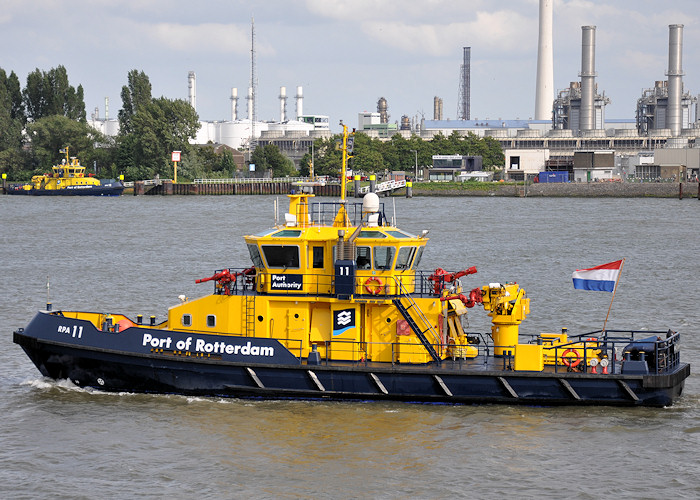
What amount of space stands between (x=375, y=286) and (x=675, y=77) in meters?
115

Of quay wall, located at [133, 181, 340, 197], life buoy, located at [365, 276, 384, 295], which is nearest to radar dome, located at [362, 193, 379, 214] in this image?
life buoy, located at [365, 276, 384, 295]

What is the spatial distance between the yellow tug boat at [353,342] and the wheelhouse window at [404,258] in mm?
24

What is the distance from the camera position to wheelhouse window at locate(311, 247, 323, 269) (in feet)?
57.8

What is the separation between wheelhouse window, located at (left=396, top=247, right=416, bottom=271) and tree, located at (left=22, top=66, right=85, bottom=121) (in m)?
94.6

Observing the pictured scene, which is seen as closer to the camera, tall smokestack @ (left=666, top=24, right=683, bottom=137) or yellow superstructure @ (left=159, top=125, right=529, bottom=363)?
yellow superstructure @ (left=159, top=125, right=529, bottom=363)

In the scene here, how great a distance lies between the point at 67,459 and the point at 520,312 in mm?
8030

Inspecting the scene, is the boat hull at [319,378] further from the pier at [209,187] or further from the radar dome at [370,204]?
the pier at [209,187]

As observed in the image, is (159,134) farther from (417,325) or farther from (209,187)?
(417,325)

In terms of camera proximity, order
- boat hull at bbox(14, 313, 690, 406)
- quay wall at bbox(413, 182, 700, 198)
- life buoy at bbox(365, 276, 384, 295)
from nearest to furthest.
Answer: boat hull at bbox(14, 313, 690, 406), life buoy at bbox(365, 276, 384, 295), quay wall at bbox(413, 182, 700, 198)

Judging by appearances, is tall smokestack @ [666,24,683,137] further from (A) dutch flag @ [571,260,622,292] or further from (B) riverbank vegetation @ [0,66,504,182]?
(A) dutch flag @ [571,260,622,292]

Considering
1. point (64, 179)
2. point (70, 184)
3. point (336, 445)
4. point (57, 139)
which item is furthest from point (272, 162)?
point (336, 445)

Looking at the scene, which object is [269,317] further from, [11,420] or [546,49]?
[546,49]

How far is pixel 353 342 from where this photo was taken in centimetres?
1756

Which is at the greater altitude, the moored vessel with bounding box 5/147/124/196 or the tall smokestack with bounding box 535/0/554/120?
the tall smokestack with bounding box 535/0/554/120
